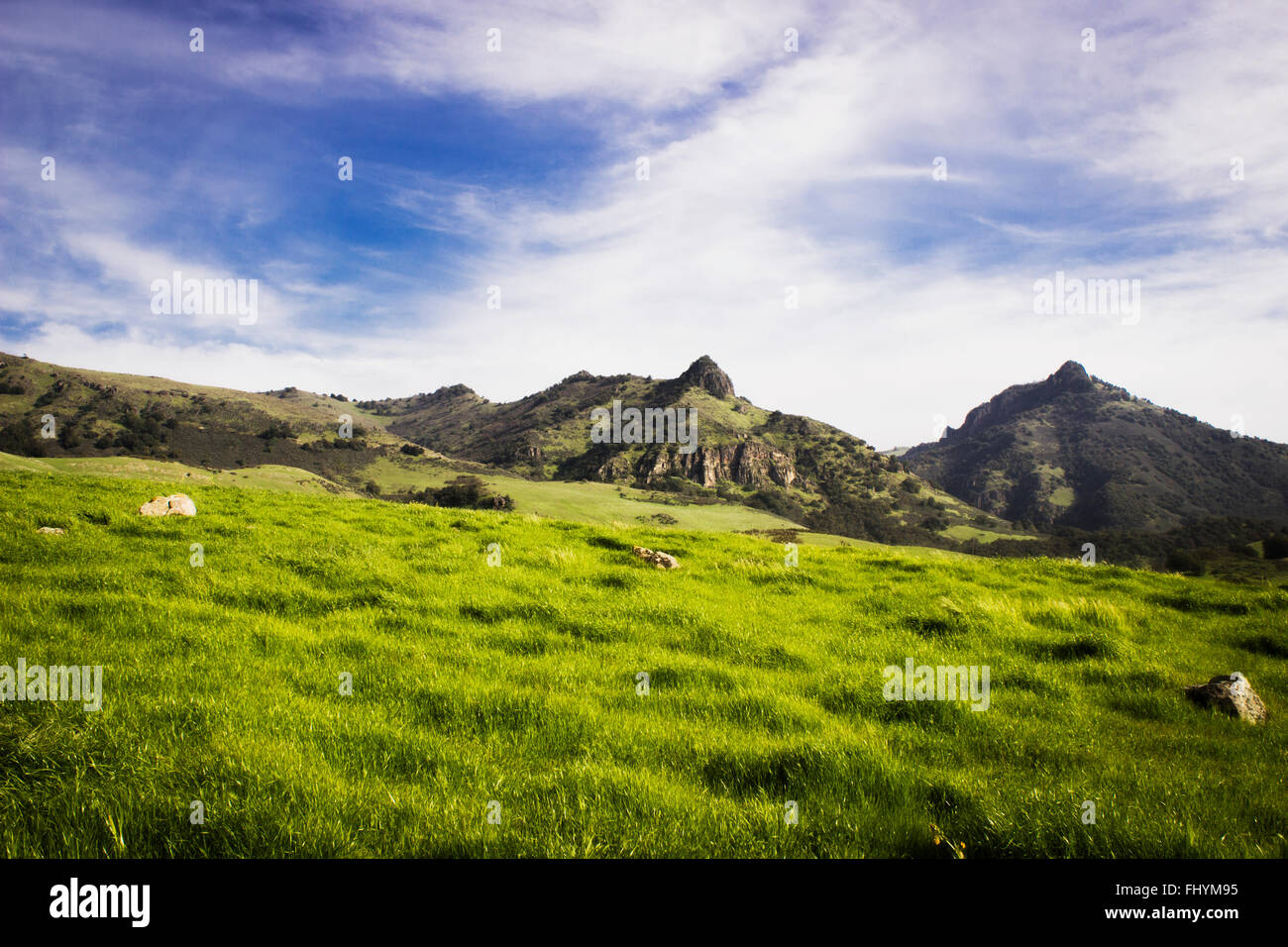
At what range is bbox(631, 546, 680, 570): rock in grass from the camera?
16.1 metres

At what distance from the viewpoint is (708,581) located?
15164 mm

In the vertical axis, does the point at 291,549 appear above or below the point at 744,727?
above

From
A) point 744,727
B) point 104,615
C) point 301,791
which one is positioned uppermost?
point 104,615

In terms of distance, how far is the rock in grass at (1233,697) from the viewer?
Answer: 8102 mm

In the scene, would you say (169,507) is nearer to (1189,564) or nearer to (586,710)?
(586,710)

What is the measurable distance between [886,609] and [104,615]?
49.6 ft

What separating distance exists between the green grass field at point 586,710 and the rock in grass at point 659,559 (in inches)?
22.7

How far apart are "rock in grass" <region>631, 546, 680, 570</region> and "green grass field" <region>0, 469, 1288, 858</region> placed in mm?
576
